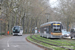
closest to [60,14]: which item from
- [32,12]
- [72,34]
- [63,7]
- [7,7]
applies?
[63,7]

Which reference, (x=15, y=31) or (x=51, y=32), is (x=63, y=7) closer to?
(x=15, y=31)

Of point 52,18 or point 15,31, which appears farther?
point 52,18

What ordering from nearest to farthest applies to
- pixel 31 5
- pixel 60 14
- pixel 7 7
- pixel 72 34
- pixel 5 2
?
pixel 72 34
pixel 5 2
pixel 7 7
pixel 31 5
pixel 60 14

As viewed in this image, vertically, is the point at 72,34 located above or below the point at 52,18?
below

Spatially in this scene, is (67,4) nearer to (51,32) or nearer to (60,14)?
(60,14)

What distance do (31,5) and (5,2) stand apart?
1404 centimetres

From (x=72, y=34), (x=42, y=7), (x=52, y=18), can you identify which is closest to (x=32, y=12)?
(x=42, y=7)

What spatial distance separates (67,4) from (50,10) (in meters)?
18.6

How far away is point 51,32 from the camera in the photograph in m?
31.4

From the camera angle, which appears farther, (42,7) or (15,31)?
(42,7)

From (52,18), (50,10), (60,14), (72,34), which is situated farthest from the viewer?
(52,18)

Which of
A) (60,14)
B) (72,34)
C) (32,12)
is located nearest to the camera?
(72,34)

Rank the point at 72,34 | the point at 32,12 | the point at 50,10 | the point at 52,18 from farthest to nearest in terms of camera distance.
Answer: the point at 52,18 < the point at 50,10 < the point at 32,12 < the point at 72,34

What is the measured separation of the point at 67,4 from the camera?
62.6 m
